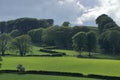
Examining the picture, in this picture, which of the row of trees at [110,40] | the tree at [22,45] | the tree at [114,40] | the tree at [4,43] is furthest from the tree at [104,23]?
the tree at [4,43]

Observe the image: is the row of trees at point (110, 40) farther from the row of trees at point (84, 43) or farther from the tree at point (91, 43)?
the row of trees at point (84, 43)

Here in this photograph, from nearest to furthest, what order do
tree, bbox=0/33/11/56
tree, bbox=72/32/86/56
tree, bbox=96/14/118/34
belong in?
tree, bbox=72/32/86/56 → tree, bbox=0/33/11/56 → tree, bbox=96/14/118/34

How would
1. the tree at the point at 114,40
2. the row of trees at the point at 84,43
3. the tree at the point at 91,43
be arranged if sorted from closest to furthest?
the row of trees at the point at 84,43
the tree at the point at 91,43
the tree at the point at 114,40

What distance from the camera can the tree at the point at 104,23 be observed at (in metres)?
188

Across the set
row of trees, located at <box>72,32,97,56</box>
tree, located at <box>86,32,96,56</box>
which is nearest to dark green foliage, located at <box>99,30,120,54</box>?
tree, located at <box>86,32,96,56</box>

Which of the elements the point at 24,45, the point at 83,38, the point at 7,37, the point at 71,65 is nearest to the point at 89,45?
the point at 83,38

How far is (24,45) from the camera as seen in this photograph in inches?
6240

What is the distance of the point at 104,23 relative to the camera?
191500 mm

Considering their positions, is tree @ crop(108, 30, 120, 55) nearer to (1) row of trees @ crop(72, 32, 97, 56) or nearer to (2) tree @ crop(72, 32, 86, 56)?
(1) row of trees @ crop(72, 32, 97, 56)

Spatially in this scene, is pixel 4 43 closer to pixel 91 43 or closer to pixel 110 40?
pixel 91 43

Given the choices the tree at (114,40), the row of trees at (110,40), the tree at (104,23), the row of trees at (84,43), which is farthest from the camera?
the tree at (104,23)

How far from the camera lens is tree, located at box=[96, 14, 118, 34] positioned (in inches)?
7382

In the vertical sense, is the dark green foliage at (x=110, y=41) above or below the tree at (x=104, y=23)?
below

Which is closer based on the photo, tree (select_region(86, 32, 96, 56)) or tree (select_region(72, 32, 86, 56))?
tree (select_region(72, 32, 86, 56))
